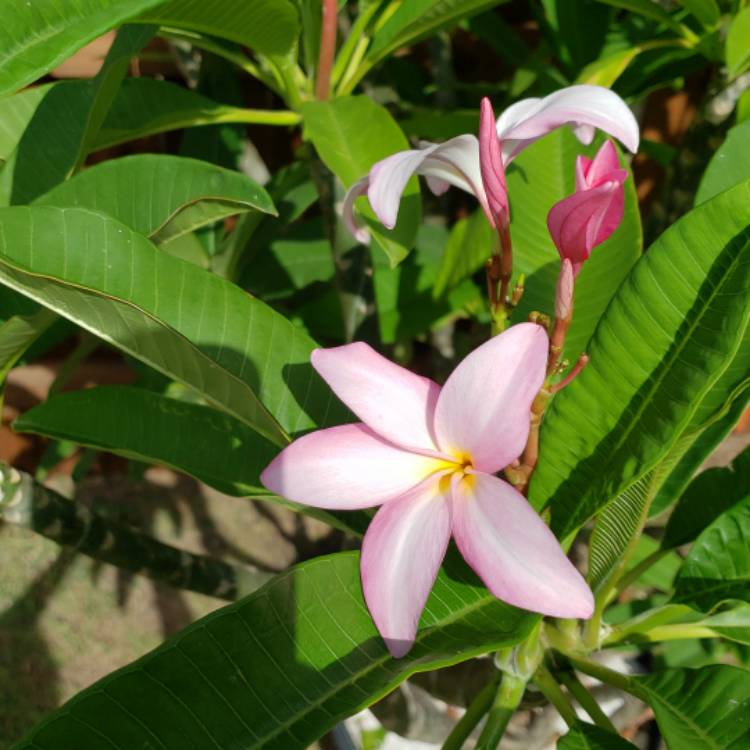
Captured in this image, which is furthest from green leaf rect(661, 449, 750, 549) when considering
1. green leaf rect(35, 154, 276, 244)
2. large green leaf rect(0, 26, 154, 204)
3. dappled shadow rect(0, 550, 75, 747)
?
dappled shadow rect(0, 550, 75, 747)

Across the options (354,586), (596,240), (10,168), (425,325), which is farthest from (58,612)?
(596,240)

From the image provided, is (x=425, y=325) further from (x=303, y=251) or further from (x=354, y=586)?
(x=354, y=586)

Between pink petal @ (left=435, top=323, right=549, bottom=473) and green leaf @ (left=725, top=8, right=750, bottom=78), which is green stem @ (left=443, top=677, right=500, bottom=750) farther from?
green leaf @ (left=725, top=8, right=750, bottom=78)

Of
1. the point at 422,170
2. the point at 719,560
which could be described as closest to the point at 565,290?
the point at 422,170

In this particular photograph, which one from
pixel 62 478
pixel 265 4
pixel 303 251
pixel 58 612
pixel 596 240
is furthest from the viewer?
pixel 62 478

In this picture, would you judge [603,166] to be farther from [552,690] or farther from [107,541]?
[107,541]

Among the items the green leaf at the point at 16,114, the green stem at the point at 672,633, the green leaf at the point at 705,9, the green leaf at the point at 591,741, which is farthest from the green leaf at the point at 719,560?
the green leaf at the point at 16,114

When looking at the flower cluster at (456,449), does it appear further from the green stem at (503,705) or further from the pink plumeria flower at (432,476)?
Result: the green stem at (503,705)
